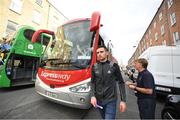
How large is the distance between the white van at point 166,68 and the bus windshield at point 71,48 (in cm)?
435

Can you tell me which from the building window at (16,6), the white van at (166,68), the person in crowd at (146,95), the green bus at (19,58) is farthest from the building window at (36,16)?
the person in crowd at (146,95)

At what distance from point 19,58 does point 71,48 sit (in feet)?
16.8

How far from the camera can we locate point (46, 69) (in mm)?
4734

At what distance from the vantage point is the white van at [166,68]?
6.42m

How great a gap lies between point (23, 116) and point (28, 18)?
1913 cm

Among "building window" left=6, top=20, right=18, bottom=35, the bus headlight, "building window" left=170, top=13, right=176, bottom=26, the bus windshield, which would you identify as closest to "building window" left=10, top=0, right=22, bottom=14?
"building window" left=6, top=20, right=18, bottom=35

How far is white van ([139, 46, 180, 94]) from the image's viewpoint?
6422 mm

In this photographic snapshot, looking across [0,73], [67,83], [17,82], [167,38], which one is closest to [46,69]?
[67,83]

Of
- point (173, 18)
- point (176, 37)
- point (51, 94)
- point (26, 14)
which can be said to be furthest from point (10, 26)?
point (173, 18)

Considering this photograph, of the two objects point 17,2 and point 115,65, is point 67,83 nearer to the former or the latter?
point 115,65

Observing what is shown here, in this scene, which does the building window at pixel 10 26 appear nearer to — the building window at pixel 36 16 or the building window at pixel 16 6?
the building window at pixel 16 6

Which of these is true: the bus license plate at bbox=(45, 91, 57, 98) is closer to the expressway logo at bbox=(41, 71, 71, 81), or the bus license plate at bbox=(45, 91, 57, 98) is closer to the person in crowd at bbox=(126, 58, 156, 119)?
the expressway logo at bbox=(41, 71, 71, 81)

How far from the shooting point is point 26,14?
19.6 meters

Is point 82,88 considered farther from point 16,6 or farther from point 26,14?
point 26,14
